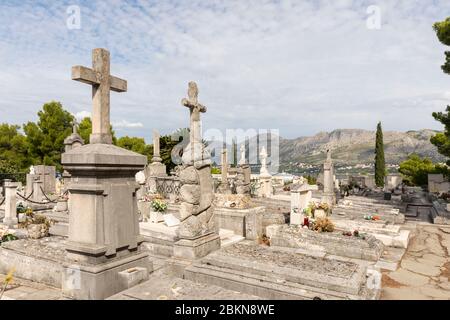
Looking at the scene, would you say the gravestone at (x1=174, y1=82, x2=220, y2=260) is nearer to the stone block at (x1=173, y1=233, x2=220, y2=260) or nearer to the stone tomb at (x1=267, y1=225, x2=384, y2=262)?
the stone block at (x1=173, y1=233, x2=220, y2=260)

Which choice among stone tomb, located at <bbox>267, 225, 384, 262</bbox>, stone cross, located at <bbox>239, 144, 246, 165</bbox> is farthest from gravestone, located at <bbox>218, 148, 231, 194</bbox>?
stone tomb, located at <bbox>267, 225, 384, 262</bbox>

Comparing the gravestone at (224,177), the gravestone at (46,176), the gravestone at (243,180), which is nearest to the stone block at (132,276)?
the gravestone at (224,177)

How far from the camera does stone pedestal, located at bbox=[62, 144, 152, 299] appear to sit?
11.6 feet

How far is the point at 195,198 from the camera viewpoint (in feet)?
19.7

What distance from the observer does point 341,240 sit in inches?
298

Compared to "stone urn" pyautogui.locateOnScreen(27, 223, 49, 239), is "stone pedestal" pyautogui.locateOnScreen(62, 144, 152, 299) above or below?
above

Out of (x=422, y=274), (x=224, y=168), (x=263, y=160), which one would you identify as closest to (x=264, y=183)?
(x=263, y=160)

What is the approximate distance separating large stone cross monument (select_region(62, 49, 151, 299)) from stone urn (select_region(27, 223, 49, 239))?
3.28 m

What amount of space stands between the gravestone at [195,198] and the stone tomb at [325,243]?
2.37 m

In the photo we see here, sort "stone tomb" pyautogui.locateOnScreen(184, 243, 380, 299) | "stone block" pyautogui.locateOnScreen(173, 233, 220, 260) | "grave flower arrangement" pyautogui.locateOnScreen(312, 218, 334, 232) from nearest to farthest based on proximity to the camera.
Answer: "stone tomb" pyautogui.locateOnScreen(184, 243, 380, 299) → "stone block" pyautogui.locateOnScreen(173, 233, 220, 260) → "grave flower arrangement" pyautogui.locateOnScreen(312, 218, 334, 232)

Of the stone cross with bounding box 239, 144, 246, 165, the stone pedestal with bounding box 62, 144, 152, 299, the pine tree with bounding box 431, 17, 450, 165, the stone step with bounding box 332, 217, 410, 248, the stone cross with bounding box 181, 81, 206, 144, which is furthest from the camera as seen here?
the stone cross with bounding box 239, 144, 246, 165

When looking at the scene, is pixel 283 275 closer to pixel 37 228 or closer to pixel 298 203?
pixel 298 203
